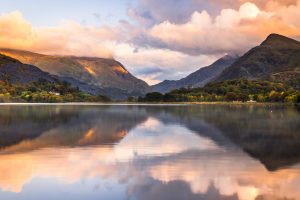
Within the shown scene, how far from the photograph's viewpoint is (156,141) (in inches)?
1638

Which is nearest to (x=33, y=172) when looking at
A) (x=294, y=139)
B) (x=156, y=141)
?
(x=156, y=141)

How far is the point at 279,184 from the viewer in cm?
2069

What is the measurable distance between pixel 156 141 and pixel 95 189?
22185 millimetres

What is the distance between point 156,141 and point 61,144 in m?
10.2

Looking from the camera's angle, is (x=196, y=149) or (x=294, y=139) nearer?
(x=196, y=149)

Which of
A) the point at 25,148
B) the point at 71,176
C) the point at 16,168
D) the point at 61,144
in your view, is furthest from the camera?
the point at 61,144

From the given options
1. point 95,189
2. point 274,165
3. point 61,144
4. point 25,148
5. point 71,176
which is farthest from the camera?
point 61,144

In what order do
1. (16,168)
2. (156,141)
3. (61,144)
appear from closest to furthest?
(16,168) < (61,144) < (156,141)

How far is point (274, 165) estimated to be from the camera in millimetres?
26781

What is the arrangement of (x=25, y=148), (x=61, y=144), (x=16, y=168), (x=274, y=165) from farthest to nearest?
(x=61, y=144) < (x=25, y=148) < (x=274, y=165) < (x=16, y=168)

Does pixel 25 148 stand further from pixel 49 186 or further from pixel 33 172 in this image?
pixel 49 186

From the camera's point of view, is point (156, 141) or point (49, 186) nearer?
point (49, 186)

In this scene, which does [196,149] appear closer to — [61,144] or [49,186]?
[61,144]

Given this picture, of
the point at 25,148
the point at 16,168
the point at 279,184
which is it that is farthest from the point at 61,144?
the point at 279,184
